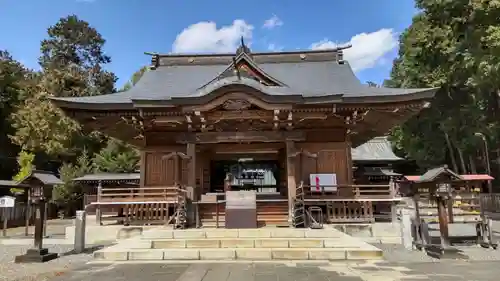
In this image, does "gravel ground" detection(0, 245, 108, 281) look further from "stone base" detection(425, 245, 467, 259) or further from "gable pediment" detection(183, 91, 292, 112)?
"stone base" detection(425, 245, 467, 259)

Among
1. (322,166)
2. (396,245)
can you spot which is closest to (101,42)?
(322,166)

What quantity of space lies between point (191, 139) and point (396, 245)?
6876mm

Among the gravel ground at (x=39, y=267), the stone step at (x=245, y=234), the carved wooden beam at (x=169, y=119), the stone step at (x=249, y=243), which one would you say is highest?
the carved wooden beam at (x=169, y=119)

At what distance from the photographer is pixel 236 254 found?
722cm

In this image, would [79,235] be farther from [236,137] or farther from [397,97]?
[397,97]

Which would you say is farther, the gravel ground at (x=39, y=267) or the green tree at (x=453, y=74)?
the green tree at (x=453, y=74)

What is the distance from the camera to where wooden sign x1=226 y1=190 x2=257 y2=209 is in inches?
381

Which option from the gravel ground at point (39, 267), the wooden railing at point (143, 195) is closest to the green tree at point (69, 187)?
the wooden railing at point (143, 195)

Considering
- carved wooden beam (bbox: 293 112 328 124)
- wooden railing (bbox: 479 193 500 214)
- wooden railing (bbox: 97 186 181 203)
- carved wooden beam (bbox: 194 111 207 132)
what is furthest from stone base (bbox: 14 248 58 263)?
wooden railing (bbox: 479 193 500 214)

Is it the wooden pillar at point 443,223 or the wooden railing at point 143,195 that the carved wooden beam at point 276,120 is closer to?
the wooden railing at point 143,195

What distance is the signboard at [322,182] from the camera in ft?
36.7

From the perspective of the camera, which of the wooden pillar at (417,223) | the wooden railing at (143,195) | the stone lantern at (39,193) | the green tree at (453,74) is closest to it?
the stone lantern at (39,193)

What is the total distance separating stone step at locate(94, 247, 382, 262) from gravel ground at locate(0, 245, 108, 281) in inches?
26.4

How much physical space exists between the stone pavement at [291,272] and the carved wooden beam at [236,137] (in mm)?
5221
